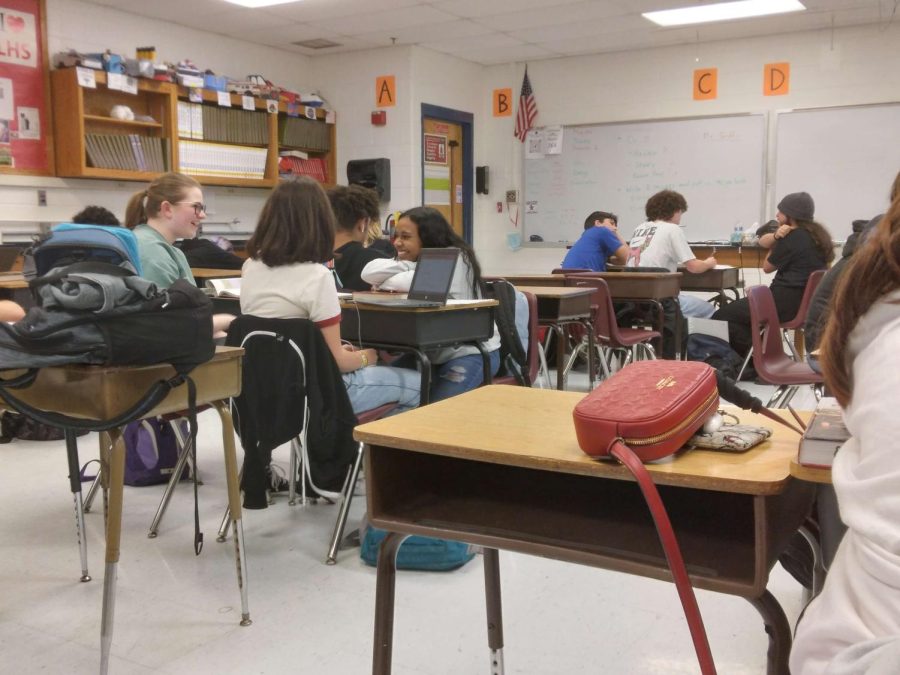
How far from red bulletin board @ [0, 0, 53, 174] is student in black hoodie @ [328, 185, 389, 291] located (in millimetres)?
3029

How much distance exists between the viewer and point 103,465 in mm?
2561

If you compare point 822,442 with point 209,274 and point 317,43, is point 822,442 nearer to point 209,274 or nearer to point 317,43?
point 209,274

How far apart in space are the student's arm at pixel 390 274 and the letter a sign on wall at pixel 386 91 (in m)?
4.59

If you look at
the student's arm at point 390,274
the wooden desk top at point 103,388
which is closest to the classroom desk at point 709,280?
the student's arm at point 390,274

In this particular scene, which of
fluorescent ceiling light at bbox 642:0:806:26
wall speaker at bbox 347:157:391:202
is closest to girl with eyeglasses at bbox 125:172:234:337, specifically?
wall speaker at bbox 347:157:391:202

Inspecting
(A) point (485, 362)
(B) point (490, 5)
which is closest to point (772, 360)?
(A) point (485, 362)

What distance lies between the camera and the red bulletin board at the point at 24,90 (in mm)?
5598

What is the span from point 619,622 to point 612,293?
3139mm

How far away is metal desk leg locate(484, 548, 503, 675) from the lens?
60.4 inches

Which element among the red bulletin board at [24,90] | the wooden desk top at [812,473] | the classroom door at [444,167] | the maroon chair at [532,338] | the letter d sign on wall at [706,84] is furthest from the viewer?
the classroom door at [444,167]

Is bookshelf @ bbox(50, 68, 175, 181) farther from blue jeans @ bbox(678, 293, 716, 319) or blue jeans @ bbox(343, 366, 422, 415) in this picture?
blue jeans @ bbox(343, 366, 422, 415)

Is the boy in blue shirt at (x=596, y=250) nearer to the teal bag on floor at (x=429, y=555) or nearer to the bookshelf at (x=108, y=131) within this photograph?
the bookshelf at (x=108, y=131)

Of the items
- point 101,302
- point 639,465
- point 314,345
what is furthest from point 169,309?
point 639,465

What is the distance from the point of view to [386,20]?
22.1 ft
